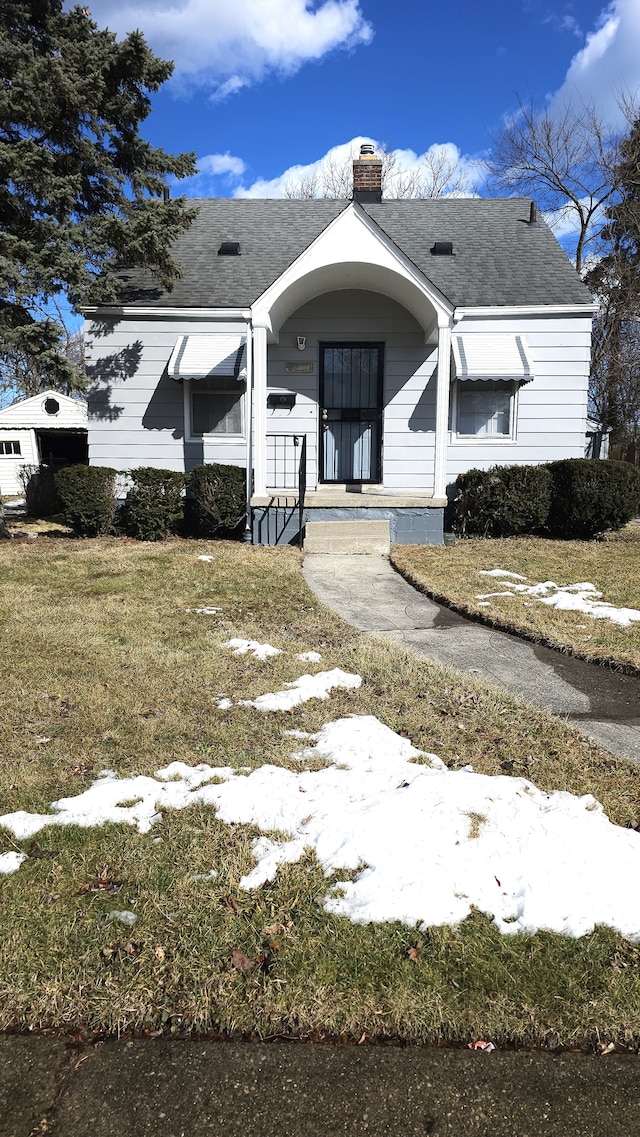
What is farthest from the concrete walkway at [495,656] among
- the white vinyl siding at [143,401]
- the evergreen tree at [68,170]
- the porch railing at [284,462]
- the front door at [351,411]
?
the evergreen tree at [68,170]

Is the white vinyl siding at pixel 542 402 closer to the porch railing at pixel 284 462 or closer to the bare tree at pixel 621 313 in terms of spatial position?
the porch railing at pixel 284 462

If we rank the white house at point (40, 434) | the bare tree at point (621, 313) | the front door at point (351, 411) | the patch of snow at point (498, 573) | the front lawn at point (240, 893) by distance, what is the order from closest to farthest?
the front lawn at point (240, 893) < the patch of snow at point (498, 573) < the front door at point (351, 411) < the bare tree at point (621, 313) < the white house at point (40, 434)

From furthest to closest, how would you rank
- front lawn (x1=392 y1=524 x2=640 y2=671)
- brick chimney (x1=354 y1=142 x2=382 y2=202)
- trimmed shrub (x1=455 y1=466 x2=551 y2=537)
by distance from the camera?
1. brick chimney (x1=354 y1=142 x2=382 y2=202)
2. trimmed shrub (x1=455 y1=466 x2=551 y2=537)
3. front lawn (x1=392 y1=524 x2=640 y2=671)

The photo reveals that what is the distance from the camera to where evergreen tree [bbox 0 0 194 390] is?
926 cm

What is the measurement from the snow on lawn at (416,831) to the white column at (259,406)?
6774 mm

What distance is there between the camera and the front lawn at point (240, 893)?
5.77 ft

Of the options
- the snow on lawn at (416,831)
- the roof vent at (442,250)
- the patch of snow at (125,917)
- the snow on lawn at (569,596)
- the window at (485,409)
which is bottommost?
the patch of snow at (125,917)

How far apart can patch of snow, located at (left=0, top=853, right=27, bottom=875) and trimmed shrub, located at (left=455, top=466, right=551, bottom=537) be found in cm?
836

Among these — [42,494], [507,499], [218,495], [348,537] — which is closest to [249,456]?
[218,495]

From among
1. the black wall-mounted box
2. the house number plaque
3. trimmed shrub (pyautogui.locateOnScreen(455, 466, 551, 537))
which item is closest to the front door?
the house number plaque

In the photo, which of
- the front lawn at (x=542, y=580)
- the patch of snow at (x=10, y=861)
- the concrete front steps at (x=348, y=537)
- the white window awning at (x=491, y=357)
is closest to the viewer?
the patch of snow at (x=10, y=861)

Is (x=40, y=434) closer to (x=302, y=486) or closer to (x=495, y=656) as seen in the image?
(x=302, y=486)

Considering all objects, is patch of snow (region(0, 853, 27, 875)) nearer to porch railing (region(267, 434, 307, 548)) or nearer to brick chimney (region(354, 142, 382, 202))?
porch railing (region(267, 434, 307, 548))

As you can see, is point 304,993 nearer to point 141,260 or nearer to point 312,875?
point 312,875
